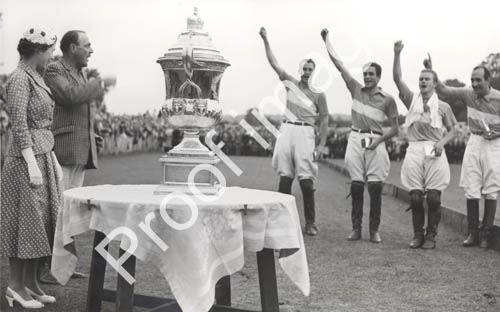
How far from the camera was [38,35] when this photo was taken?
556 centimetres

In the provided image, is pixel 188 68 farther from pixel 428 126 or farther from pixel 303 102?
pixel 303 102

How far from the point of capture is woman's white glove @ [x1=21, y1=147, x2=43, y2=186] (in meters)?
5.35

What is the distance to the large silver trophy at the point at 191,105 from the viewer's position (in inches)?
189

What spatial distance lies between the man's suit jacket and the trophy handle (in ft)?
5.02

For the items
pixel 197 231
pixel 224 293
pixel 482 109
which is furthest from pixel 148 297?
pixel 482 109

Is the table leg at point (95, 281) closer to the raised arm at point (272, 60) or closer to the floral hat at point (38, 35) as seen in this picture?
the floral hat at point (38, 35)

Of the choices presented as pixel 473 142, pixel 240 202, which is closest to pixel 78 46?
pixel 240 202

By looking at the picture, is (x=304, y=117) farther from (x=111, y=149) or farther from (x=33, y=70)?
(x=111, y=149)

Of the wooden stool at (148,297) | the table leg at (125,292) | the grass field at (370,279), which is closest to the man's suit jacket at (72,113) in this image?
the grass field at (370,279)

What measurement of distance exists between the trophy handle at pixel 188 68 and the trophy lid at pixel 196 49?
72mm

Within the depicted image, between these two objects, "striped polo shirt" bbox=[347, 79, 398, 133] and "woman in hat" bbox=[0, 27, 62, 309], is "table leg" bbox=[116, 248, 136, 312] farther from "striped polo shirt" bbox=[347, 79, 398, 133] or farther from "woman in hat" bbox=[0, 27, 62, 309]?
"striped polo shirt" bbox=[347, 79, 398, 133]

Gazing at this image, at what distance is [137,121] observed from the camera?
49750 mm

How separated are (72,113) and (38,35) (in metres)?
1.09

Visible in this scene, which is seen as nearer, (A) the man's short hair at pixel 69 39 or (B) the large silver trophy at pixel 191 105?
(B) the large silver trophy at pixel 191 105
